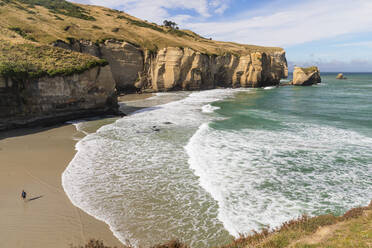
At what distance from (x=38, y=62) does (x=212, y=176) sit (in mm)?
22401

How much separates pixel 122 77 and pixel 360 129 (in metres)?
43.6

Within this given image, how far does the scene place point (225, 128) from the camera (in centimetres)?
2377

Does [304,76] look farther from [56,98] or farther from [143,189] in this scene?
[143,189]

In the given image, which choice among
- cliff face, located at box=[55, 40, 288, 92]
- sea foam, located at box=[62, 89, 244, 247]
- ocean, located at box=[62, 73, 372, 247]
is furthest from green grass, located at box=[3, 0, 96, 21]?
sea foam, located at box=[62, 89, 244, 247]

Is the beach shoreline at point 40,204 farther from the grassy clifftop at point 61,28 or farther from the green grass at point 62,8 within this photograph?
the green grass at point 62,8

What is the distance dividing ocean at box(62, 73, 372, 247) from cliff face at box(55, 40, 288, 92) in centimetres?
3047

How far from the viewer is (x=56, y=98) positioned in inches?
994

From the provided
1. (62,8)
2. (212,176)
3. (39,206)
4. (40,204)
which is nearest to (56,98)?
(40,204)

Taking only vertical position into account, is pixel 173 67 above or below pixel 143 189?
above

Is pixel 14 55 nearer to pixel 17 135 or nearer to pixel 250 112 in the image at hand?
pixel 17 135

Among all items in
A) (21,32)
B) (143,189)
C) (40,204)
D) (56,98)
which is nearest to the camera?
(40,204)

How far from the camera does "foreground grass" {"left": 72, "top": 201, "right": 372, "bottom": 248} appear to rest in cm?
600

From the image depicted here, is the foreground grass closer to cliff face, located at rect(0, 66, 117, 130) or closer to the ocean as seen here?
the ocean

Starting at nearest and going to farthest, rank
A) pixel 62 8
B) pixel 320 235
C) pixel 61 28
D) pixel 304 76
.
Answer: pixel 320 235
pixel 61 28
pixel 62 8
pixel 304 76
